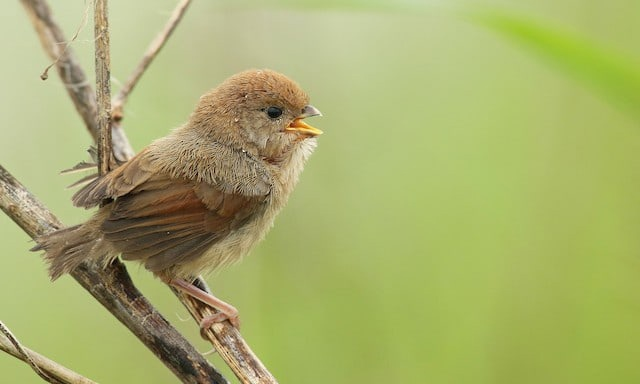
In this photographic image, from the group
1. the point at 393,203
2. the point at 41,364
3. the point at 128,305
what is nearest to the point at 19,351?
the point at 41,364

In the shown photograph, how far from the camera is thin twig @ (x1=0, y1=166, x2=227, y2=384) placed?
226cm

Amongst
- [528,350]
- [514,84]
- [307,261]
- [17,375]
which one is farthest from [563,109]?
[17,375]

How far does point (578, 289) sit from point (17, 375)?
2.62 meters

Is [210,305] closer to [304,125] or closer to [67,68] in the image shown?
[304,125]

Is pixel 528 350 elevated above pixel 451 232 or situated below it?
below

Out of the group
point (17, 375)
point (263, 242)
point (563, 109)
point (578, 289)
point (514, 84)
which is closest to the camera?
point (578, 289)

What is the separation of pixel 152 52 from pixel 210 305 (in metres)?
0.93

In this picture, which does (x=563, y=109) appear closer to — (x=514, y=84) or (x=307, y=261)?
(x=514, y=84)

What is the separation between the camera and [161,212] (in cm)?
280

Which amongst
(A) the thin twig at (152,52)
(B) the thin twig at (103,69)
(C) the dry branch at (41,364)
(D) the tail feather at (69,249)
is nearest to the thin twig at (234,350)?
(D) the tail feather at (69,249)

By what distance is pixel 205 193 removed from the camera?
2.88 m

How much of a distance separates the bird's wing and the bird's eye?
38 cm

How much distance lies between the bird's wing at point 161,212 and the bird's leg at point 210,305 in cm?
9

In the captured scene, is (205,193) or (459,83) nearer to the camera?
(205,193)
